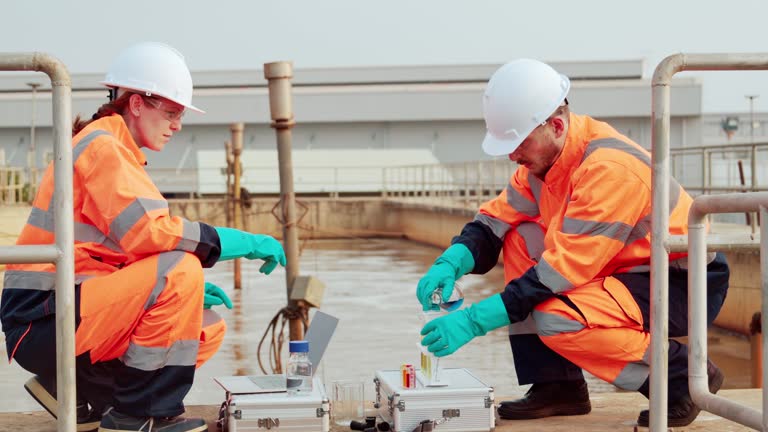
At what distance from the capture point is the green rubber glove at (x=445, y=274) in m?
3.87

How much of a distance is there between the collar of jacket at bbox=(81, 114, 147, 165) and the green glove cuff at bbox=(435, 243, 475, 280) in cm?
123

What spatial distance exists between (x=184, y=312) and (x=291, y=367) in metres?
0.46

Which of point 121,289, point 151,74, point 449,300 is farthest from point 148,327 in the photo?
point 449,300

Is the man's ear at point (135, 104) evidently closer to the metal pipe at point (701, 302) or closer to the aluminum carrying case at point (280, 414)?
the aluminum carrying case at point (280, 414)

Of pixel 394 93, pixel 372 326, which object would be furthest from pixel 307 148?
pixel 372 326

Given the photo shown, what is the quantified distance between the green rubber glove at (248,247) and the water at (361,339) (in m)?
1.27

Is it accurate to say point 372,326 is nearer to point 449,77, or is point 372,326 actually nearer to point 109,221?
point 109,221

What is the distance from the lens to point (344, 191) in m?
34.2

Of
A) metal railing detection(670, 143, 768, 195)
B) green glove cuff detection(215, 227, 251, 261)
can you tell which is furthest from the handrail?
metal railing detection(670, 143, 768, 195)

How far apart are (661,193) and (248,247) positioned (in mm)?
1333

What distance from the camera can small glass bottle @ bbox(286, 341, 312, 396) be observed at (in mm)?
3465

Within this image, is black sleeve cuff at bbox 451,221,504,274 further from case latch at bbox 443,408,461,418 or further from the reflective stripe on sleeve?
A: case latch at bbox 443,408,461,418

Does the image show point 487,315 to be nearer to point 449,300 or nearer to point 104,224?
point 449,300

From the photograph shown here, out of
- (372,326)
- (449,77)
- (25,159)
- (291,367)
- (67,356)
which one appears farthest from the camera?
(449,77)
